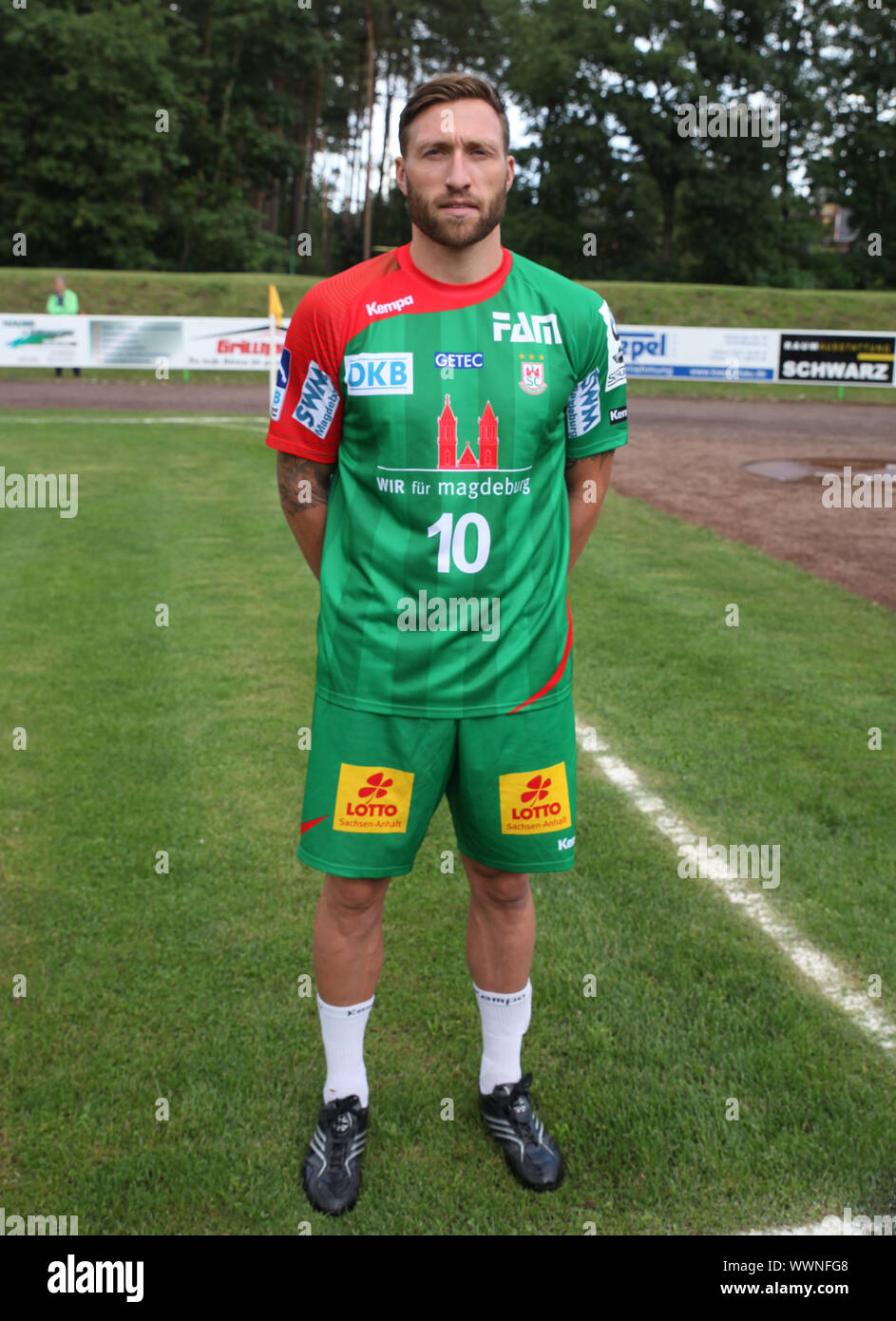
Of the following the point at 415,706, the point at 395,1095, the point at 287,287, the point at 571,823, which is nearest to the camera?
the point at 415,706

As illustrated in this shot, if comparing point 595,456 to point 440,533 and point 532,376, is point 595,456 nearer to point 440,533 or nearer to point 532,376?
point 532,376

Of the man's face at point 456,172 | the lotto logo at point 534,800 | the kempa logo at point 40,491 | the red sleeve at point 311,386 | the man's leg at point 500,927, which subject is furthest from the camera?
the kempa logo at point 40,491

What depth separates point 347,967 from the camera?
272cm

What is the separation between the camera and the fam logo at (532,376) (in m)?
2.44

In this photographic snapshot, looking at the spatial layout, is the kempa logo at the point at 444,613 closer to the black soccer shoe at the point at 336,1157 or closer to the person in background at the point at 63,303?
the black soccer shoe at the point at 336,1157

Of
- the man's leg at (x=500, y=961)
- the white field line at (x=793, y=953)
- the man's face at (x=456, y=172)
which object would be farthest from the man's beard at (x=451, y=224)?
the white field line at (x=793, y=953)

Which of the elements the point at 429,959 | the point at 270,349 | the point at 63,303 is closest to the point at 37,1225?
the point at 429,959

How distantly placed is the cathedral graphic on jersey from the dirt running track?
6.15 m

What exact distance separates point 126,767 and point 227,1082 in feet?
7.39

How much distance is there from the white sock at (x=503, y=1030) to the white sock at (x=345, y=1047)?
306mm

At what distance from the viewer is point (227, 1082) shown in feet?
9.81
